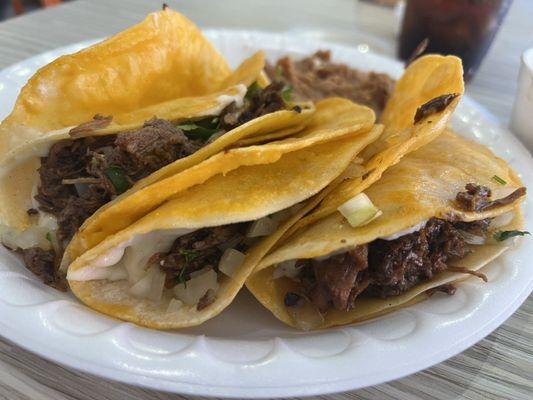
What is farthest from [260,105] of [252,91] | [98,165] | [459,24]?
[459,24]

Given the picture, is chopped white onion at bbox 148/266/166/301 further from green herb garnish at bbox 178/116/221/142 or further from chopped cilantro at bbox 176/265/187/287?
green herb garnish at bbox 178/116/221/142

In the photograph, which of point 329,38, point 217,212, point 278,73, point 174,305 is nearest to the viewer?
point 217,212

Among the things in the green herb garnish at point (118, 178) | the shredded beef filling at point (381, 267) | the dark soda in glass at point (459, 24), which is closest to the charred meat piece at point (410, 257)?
the shredded beef filling at point (381, 267)

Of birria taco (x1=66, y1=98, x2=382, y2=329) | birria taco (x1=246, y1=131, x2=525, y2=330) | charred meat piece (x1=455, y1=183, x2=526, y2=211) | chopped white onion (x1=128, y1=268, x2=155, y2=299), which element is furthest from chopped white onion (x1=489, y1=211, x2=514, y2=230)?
chopped white onion (x1=128, y1=268, x2=155, y2=299)

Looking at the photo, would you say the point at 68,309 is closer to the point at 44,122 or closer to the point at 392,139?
the point at 44,122

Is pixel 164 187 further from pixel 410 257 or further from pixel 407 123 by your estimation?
pixel 407 123

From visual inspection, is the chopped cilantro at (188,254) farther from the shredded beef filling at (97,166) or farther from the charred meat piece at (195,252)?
the shredded beef filling at (97,166)
